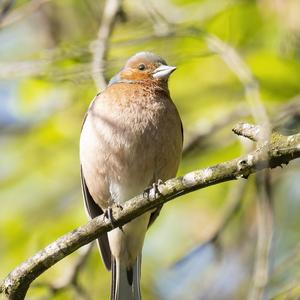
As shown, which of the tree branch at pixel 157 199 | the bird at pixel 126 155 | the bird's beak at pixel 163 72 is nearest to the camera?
the tree branch at pixel 157 199

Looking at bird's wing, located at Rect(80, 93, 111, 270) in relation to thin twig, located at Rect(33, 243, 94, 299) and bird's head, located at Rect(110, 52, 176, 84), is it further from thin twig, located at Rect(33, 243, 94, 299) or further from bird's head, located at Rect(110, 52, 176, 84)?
bird's head, located at Rect(110, 52, 176, 84)

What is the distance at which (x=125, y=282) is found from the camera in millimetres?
6371

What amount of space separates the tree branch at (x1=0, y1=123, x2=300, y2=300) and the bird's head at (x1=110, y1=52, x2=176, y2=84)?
2.08 metres

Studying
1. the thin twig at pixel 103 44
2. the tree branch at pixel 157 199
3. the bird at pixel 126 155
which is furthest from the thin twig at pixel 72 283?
the thin twig at pixel 103 44

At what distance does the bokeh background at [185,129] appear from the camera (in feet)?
22.4

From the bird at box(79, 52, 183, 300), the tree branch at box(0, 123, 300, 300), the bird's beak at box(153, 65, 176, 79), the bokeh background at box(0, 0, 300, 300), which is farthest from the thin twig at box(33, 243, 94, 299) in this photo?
the bird's beak at box(153, 65, 176, 79)

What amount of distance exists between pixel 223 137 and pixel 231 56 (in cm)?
194

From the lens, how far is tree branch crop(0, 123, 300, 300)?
13.3 ft

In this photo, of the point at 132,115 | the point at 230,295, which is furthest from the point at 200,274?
the point at 132,115

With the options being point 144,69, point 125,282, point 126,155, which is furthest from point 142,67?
point 125,282

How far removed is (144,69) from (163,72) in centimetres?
29

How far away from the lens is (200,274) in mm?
7547

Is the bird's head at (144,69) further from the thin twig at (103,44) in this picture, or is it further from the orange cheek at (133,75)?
the thin twig at (103,44)

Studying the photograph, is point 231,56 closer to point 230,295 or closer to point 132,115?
point 132,115
